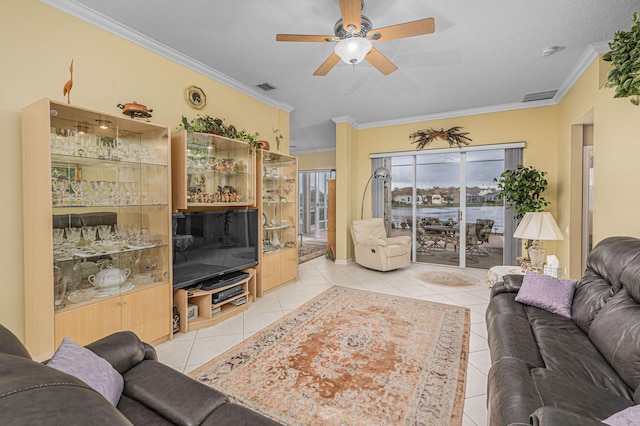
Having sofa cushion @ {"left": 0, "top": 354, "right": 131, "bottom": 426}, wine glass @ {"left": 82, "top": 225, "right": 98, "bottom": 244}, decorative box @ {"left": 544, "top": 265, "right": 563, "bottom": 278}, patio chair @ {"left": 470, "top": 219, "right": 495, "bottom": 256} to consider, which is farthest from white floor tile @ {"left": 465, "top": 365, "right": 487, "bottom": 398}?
patio chair @ {"left": 470, "top": 219, "right": 495, "bottom": 256}

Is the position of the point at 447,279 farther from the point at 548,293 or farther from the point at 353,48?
the point at 353,48

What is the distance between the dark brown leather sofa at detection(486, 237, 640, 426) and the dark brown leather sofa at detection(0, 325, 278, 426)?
3.59ft

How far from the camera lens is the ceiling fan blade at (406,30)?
6.64ft

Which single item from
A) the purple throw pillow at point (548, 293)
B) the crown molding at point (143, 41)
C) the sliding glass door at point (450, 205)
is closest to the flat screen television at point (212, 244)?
the crown molding at point (143, 41)

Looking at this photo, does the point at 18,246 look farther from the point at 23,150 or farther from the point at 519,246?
the point at 519,246

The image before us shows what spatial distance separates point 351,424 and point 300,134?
6133mm

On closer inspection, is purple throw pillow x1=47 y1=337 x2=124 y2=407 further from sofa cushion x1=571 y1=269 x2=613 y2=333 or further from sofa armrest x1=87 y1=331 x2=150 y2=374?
sofa cushion x1=571 y1=269 x2=613 y2=333

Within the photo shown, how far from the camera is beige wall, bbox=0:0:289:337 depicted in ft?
6.88

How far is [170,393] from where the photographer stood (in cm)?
124

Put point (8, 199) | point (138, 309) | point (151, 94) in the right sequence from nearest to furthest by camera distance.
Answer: point (8, 199) < point (138, 309) < point (151, 94)

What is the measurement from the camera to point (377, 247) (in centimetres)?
518

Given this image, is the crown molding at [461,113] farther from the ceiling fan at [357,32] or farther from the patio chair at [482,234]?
the ceiling fan at [357,32]

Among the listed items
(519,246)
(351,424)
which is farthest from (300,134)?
(351,424)

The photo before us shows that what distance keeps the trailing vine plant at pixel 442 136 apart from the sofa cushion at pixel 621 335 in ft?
13.5
